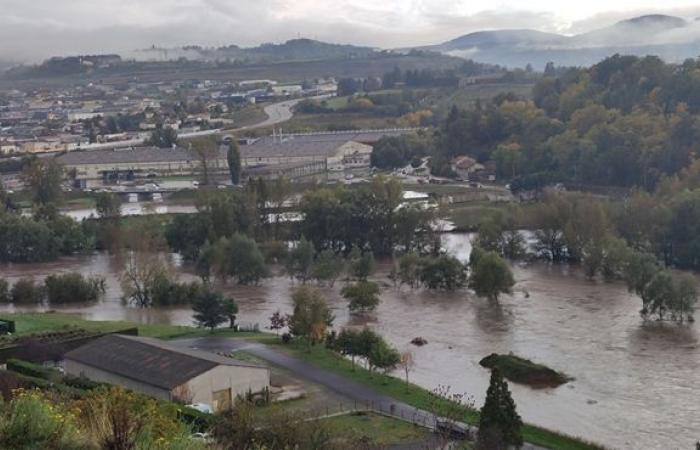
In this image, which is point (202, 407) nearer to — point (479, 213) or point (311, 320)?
point (311, 320)

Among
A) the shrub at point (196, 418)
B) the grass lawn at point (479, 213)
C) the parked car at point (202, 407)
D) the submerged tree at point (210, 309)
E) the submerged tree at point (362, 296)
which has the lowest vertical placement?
the grass lawn at point (479, 213)

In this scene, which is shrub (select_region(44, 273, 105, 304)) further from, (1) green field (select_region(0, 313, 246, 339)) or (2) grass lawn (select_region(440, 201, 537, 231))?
(2) grass lawn (select_region(440, 201, 537, 231))

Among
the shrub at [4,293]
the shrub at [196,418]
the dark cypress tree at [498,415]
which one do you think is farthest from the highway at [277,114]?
the dark cypress tree at [498,415]

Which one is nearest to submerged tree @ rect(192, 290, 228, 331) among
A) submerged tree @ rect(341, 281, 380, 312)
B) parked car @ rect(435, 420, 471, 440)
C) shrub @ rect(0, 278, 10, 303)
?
submerged tree @ rect(341, 281, 380, 312)

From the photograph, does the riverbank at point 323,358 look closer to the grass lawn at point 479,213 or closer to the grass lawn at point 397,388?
the grass lawn at point 397,388

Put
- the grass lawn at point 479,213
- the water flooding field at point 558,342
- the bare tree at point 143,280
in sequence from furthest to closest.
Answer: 1. the grass lawn at point 479,213
2. the bare tree at point 143,280
3. the water flooding field at point 558,342

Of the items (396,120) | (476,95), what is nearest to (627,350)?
(396,120)
